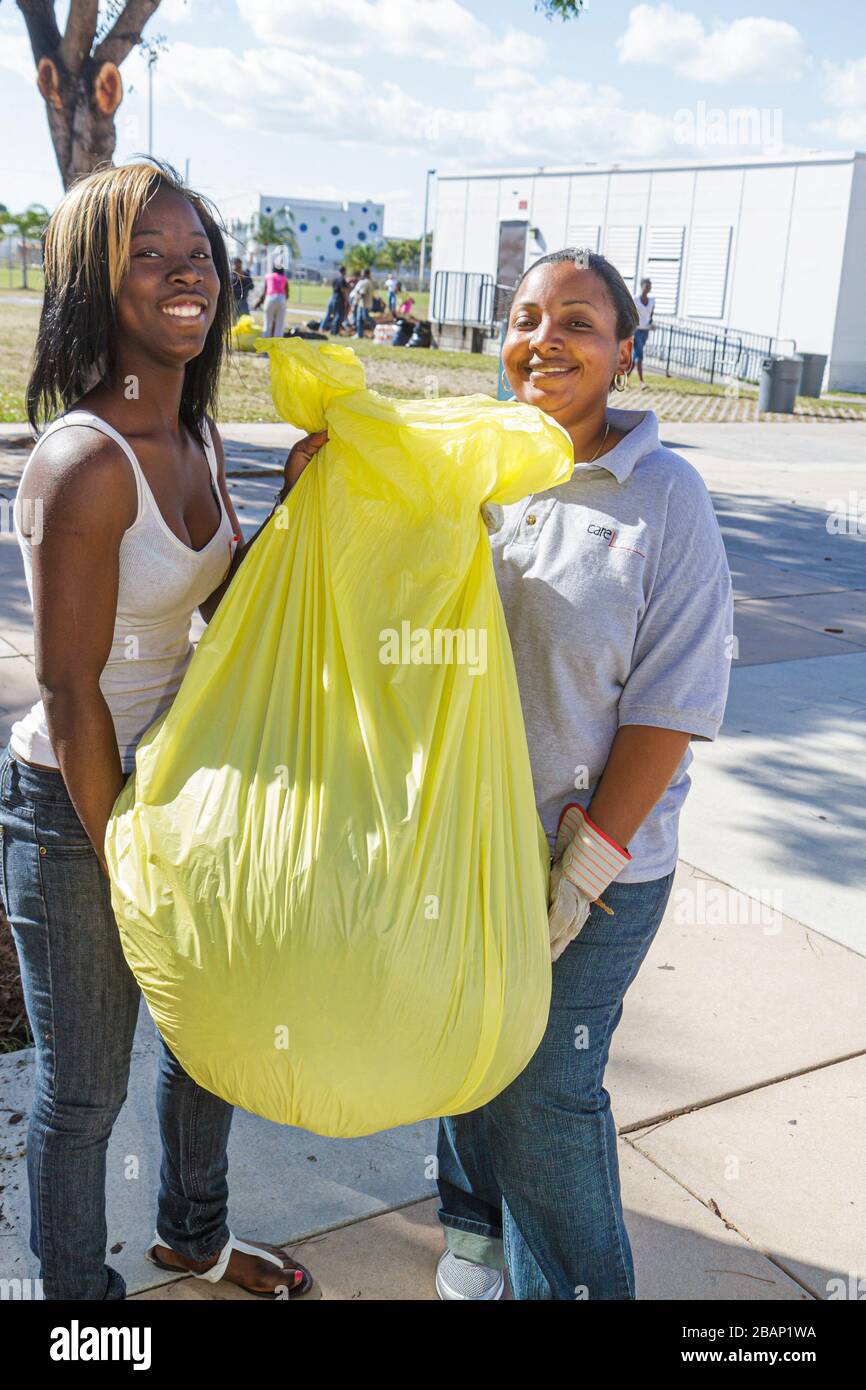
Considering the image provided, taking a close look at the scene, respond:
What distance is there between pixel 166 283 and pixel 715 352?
2495 centimetres

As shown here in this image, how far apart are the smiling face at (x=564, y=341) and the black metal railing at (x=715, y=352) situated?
24.1m

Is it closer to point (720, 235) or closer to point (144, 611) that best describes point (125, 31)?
point (144, 611)

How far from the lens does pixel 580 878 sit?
1654mm

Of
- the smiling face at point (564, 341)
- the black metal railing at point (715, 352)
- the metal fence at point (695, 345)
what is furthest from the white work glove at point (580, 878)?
the black metal railing at point (715, 352)

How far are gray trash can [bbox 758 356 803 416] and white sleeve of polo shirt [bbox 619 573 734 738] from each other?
17643mm

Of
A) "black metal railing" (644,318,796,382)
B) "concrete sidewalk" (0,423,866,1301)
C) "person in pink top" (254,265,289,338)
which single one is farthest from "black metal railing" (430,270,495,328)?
"concrete sidewalk" (0,423,866,1301)

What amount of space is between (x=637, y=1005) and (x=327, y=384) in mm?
1935

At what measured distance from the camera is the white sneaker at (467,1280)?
2094mm

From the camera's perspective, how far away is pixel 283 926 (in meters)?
1.46

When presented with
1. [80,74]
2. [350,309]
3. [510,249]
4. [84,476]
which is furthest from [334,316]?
[84,476]

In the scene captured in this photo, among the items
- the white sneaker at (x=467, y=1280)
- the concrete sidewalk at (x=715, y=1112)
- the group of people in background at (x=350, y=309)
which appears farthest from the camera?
the group of people in background at (x=350, y=309)

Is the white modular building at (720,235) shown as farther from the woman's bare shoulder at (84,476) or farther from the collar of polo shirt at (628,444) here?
the woman's bare shoulder at (84,476)
